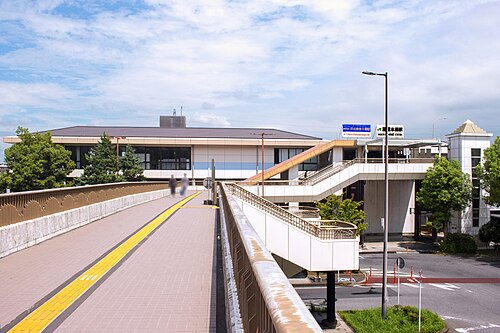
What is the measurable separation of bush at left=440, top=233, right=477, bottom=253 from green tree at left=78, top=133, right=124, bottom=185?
119 feet

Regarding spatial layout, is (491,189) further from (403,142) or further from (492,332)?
(492,332)

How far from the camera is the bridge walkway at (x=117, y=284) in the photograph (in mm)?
5914

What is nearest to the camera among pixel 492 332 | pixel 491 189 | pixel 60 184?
pixel 492 332

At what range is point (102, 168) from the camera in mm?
53188

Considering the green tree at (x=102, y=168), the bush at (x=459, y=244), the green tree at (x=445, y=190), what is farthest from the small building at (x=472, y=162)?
the green tree at (x=102, y=168)

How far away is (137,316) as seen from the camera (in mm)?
6195

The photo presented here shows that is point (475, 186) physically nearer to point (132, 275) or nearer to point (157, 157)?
Answer: point (132, 275)

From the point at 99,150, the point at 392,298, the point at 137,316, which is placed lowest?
the point at 392,298

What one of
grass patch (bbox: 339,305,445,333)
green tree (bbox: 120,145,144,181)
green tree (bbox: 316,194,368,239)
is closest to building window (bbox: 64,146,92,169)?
green tree (bbox: 120,145,144,181)

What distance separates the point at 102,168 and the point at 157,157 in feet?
47.9

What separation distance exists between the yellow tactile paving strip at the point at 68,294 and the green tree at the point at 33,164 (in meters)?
41.5

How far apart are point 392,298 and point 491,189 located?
19460mm

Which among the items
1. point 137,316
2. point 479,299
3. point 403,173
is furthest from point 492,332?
point 403,173

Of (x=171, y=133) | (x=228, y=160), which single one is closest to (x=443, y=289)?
(x=228, y=160)
